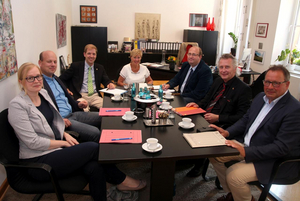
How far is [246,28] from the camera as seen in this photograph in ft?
18.1

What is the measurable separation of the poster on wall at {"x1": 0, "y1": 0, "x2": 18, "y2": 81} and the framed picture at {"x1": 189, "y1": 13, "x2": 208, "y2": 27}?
5.44 m

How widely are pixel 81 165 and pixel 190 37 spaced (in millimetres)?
5452

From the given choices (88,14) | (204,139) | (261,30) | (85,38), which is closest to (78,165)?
(204,139)

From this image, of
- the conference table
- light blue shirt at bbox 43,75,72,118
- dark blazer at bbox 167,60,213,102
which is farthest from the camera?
dark blazer at bbox 167,60,213,102

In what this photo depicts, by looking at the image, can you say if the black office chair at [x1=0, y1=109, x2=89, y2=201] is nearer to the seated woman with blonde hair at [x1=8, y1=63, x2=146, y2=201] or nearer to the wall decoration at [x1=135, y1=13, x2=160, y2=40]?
the seated woman with blonde hair at [x1=8, y1=63, x2=146, y2=201]

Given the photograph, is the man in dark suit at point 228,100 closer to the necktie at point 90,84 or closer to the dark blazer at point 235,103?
the dark blazer at point 235,103

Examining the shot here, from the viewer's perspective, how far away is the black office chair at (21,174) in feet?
4.80

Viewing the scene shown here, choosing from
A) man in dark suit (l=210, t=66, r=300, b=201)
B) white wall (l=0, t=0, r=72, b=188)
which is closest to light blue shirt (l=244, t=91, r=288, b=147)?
man in dark suit (l=210, t=66, r=300, b=201)

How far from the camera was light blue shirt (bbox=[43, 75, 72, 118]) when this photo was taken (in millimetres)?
2396

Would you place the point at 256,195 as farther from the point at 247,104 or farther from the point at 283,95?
Result: the point at 283,95

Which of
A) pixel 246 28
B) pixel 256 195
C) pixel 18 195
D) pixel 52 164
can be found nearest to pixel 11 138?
pixel 52 164

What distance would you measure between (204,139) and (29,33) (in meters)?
2.28

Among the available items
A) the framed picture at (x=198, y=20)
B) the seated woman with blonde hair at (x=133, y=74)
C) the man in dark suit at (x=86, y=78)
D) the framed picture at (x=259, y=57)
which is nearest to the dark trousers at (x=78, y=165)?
the man in dark suit at (x=86, y=78)

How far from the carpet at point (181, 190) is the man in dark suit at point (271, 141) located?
0.47 meters
